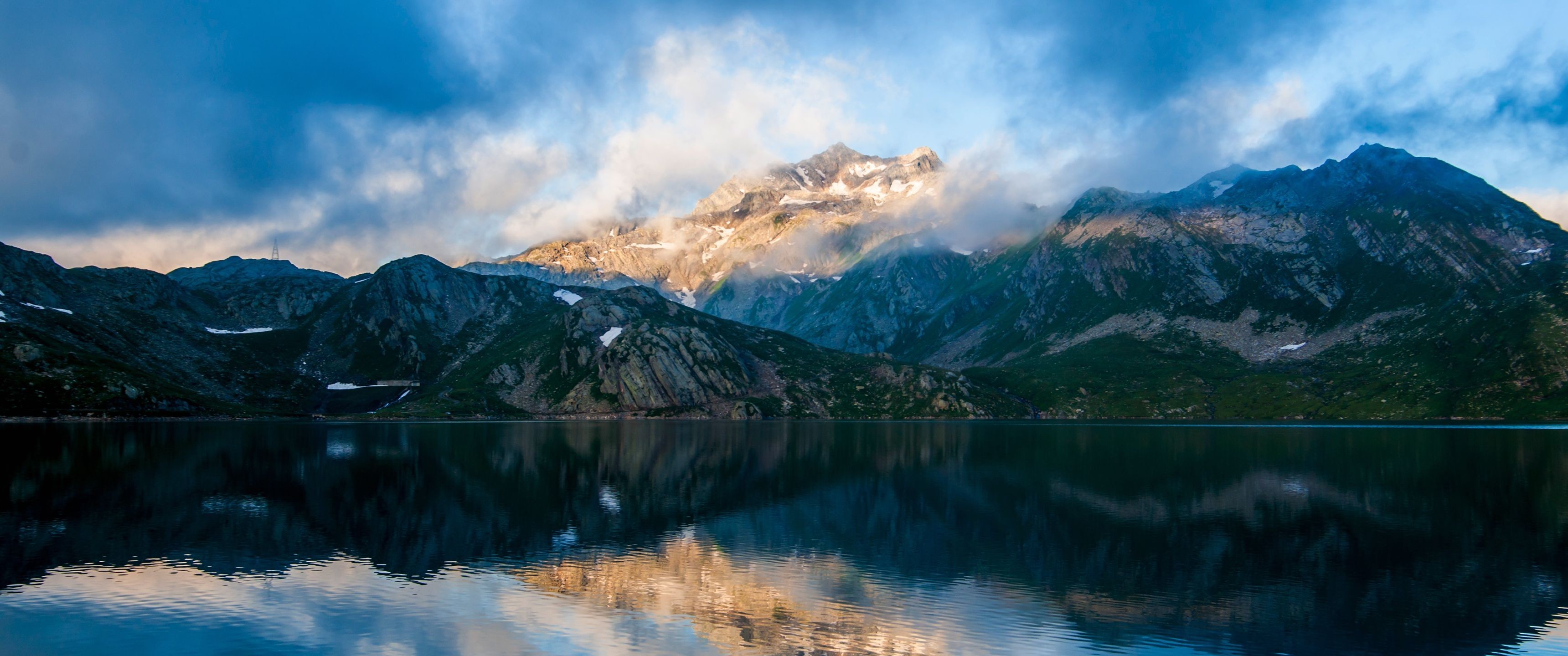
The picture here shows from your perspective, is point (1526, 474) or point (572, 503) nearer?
point (572, 503)

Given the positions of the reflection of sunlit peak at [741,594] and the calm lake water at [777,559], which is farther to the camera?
the calm lake water at [777,559]

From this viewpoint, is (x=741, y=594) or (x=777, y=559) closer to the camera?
(x=741, y=594)

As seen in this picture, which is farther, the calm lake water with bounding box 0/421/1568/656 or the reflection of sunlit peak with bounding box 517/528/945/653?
the calm lake water with bounding box 0/421/1568/656

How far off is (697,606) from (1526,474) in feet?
326

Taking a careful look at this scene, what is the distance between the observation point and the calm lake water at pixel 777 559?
1446 inches

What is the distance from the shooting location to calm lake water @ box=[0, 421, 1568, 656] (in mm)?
36719

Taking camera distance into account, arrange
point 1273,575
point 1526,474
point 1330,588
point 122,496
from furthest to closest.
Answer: point 1526,474
point 122,496
point 1273,575
point 1330,588

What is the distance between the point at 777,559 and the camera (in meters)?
52.7

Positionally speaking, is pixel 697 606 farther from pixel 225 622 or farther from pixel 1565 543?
pixel 1565 543

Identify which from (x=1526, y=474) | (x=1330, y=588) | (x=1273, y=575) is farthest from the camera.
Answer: (x=1526, y=474)

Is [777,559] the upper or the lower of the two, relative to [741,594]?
upper

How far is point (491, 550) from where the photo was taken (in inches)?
2136

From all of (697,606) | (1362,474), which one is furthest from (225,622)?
(1362,474)

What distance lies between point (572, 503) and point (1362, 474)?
88.2 meters
